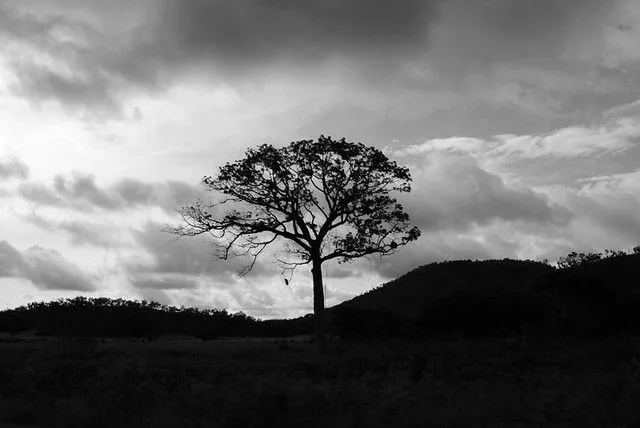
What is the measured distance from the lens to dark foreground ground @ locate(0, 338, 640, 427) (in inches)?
521

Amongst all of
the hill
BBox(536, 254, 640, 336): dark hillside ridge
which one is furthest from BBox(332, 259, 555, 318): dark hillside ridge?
BBox(536, 254, 640, 336): dark hillside ridge

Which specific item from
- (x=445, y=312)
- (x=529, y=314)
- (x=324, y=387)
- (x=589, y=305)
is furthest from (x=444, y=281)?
(x=324, y=387)

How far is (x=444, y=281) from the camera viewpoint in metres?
61.7

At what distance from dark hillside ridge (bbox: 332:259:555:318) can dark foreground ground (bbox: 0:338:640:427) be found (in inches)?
1234

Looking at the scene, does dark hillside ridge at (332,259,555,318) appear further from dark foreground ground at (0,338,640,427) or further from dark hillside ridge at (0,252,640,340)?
dark foreground ground at (0,338,640,427)

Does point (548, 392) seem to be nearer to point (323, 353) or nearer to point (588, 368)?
point (588, 368)

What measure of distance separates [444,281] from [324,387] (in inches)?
1785

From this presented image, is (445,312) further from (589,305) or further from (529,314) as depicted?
(589,305)

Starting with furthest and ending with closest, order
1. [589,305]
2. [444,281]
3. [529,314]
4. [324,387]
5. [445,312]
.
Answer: [444,281], [445,312], [529,314], [589,305], [324,387]

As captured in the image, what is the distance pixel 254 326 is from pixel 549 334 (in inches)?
888

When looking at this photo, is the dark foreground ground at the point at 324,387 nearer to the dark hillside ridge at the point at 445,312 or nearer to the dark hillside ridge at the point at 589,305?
the dark hillside ridge at the point at 589,305

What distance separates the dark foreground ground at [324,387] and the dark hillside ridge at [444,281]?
31340 mm

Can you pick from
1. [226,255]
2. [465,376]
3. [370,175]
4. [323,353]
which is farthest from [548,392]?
[226,255]

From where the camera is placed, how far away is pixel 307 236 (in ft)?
120
